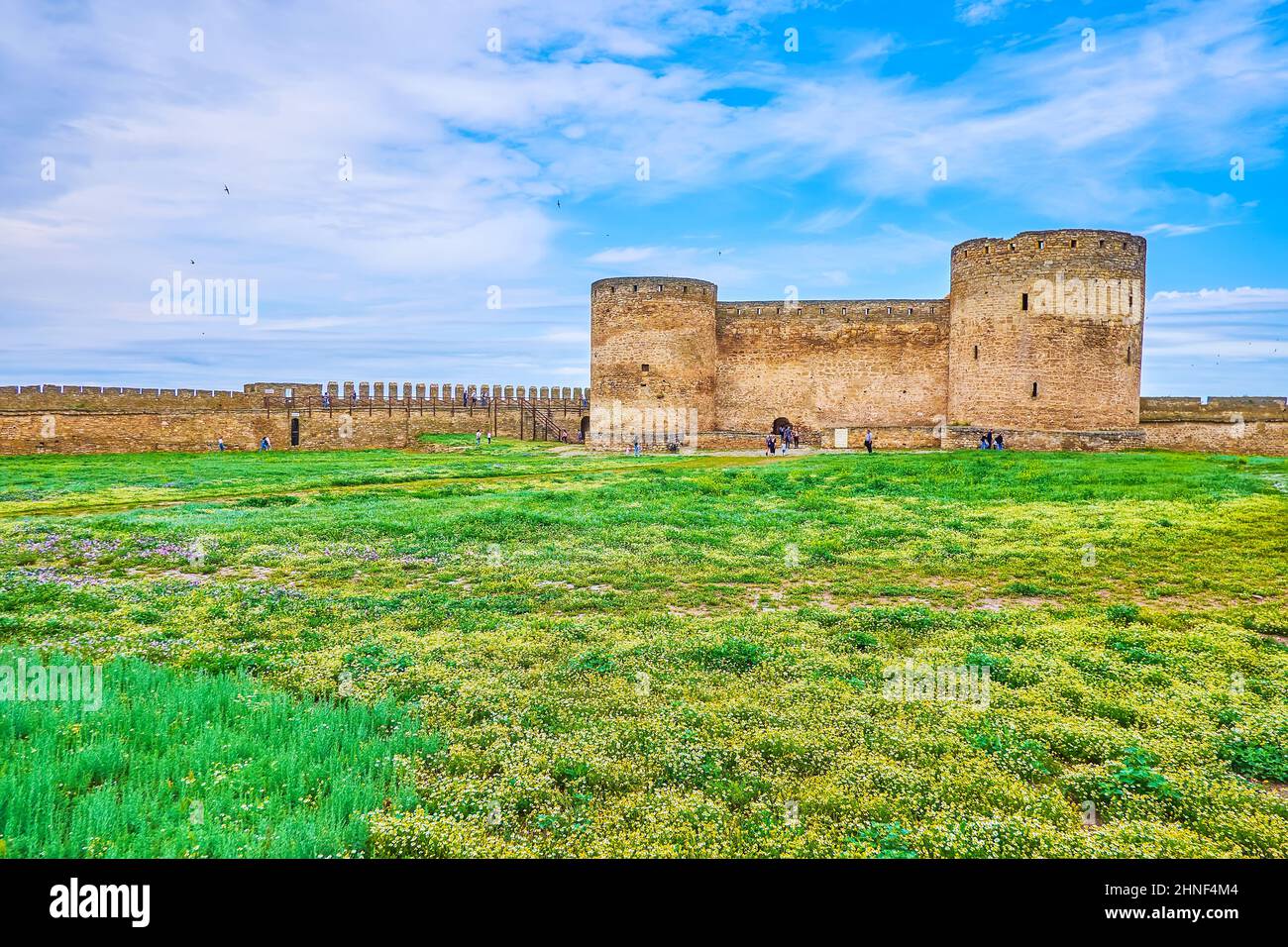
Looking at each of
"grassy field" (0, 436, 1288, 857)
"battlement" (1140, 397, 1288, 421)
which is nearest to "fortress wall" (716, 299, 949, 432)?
"battlement" (1140, 397, 1288, 421)

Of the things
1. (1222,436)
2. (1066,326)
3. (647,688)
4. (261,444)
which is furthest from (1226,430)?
(261,444)

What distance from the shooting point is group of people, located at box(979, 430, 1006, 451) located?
33.0m

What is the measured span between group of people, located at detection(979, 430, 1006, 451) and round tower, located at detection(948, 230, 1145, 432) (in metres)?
1.06

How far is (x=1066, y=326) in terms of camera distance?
1284 inches

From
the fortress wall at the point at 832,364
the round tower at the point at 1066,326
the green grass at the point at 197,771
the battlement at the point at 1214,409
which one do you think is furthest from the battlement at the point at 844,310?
the green grass at the point at 197,771

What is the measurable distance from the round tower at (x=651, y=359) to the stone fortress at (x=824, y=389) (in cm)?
7

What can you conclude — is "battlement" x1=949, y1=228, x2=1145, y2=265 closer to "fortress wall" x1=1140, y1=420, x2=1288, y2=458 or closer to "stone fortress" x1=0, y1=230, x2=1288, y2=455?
"stone fortress" x1=0, y1=230, x2=1288, y2=455

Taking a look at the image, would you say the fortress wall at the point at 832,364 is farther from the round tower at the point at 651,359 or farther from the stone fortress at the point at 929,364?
the round tower at the point at 651,359

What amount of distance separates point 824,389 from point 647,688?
122 ft

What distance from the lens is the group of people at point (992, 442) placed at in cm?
3297

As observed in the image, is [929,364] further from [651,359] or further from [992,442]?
[651,359]

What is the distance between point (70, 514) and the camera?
15398mm

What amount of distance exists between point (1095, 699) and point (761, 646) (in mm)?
2571

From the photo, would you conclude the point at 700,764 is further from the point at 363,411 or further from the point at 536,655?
the point at 363,411
